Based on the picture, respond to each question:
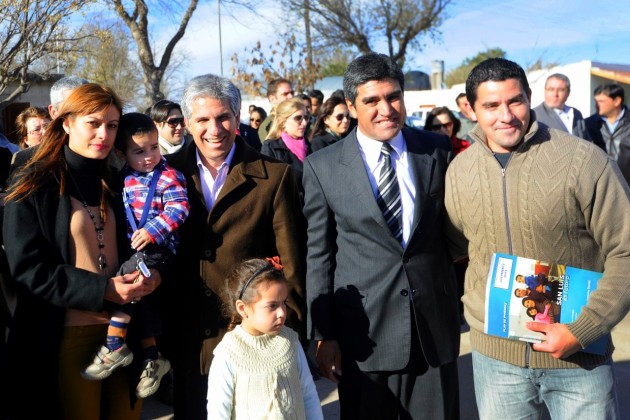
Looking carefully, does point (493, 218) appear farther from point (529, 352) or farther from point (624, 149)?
point (624, 149)

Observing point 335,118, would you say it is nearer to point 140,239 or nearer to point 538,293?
point 140,239

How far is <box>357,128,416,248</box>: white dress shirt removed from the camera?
9.48 feet

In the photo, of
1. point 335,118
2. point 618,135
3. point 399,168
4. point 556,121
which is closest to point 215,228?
point 399,168

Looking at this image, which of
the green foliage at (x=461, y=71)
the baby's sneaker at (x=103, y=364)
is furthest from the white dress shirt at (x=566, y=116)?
the green foliage at (x=461, y=71)

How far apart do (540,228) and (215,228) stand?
4.61 ft

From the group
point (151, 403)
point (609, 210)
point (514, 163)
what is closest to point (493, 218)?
point (514, 163)

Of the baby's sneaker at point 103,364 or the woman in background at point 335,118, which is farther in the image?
the woman in background at point 335,118

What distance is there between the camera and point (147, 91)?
17.2 metres

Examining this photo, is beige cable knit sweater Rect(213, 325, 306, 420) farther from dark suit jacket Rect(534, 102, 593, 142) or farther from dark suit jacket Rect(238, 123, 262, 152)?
dark suit jacket Rect(534, 102, 593, 142)

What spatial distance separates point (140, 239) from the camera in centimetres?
290

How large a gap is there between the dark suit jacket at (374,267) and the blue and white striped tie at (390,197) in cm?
6

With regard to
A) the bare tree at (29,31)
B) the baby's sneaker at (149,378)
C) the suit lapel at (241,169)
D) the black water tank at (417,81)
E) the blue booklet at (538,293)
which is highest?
the black water tank at (417,81)

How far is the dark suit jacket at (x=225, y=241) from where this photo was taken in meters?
3.07

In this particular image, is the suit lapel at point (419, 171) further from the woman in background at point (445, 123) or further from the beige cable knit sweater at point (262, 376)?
the woman in background at point (445, 123)
